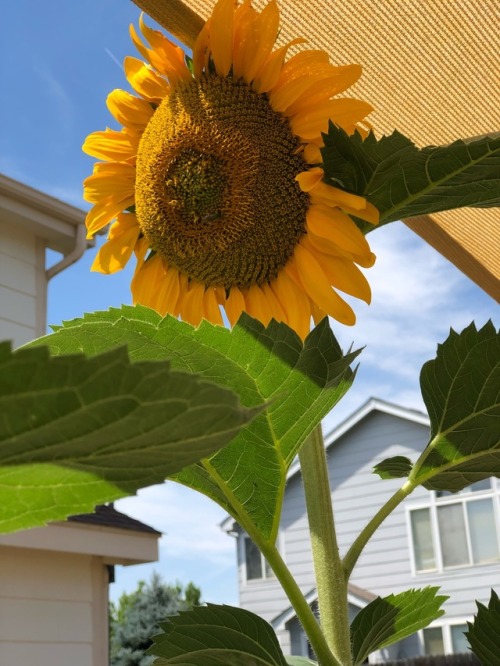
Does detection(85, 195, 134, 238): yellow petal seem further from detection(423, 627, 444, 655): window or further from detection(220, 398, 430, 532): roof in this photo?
detection(423, 627, 444, 655): window

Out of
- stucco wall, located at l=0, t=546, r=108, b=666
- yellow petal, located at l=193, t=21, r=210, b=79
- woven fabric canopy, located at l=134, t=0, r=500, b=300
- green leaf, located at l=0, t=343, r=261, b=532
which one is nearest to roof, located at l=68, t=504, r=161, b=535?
stucco wall, located at l=0, t=546, r=108, b=666

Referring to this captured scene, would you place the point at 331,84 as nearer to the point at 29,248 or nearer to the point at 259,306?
the point at 259,306

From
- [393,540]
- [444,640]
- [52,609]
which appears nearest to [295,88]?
[52,609]

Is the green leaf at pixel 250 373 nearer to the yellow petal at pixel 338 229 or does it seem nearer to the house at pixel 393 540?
the yellow petal at pixel 338 229

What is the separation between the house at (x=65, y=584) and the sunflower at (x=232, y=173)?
4.19 meters

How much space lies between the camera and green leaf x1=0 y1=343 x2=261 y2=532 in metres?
0.20

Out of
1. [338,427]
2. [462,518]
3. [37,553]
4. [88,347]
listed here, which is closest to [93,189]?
[88,347]

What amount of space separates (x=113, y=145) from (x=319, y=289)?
0.28 m

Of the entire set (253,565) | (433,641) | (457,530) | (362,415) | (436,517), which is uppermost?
(362,415)

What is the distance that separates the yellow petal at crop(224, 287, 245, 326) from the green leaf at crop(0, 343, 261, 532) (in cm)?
52

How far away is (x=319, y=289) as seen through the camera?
706 millimetres

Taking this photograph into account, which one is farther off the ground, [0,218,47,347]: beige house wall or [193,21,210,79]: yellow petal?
[0,218,47,347]: beige house wall

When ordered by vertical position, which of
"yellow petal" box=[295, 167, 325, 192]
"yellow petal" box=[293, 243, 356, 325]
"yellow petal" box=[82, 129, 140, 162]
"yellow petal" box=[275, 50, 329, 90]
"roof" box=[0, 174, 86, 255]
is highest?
"roof" box=[0, 174, 86, 255]

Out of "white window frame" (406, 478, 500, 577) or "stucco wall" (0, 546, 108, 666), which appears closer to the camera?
"stucco wall" (0, 546, 108, 666)
